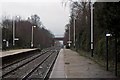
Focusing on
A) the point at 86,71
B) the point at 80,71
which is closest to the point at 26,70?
the point at 80,71

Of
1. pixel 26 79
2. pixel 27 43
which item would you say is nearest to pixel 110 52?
pixel 26 79

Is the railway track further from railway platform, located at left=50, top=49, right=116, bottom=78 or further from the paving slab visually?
the paving slab

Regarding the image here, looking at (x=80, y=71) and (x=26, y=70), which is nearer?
(x=80, y=71)

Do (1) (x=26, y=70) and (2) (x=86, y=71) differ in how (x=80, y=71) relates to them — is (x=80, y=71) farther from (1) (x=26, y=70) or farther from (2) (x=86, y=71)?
(1) (x=26, y=70)

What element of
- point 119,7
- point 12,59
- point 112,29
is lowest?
point 12,59

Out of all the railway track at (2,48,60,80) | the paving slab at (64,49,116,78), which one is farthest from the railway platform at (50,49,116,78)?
the railway track at (2,48,60,80)

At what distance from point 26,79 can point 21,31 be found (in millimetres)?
77325

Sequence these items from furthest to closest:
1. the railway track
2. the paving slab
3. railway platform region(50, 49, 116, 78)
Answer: the railway track → railway platform region(50, 49, 116, 78) → the paving slab

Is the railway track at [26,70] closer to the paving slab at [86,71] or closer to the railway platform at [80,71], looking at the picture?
the railway platform at [80,71]

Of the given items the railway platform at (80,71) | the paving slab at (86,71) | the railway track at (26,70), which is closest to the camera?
the paving slab at (86,71)

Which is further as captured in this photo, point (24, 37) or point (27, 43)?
point (27, 43)

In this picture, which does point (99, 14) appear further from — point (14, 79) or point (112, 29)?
point (14, 79)

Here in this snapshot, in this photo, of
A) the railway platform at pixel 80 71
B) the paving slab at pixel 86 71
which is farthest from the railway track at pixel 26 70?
the paving slab at pixel 86 71

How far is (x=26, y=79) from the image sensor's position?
18.7 m
